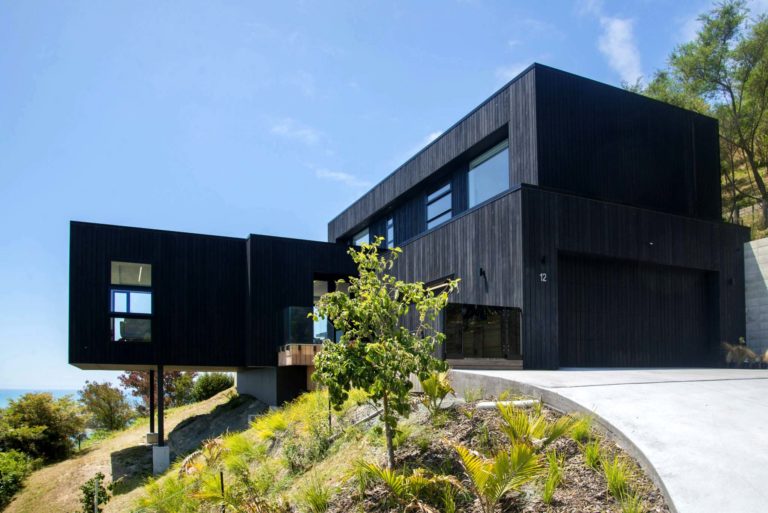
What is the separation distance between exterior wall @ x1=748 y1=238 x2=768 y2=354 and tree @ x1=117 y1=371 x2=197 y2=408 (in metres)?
23.1

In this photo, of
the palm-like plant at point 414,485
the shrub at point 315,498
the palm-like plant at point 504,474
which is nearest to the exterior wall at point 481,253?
the shrub at point 315,498

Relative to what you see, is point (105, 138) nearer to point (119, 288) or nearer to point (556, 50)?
point (119, 288)

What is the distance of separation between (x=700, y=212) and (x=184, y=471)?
497 inches

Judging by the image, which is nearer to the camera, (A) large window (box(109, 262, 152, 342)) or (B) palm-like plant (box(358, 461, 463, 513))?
(B) palm-like plant (box(358, 461, 463, 513))

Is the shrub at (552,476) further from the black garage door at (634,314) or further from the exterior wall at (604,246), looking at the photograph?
the black garage door at (634,314)

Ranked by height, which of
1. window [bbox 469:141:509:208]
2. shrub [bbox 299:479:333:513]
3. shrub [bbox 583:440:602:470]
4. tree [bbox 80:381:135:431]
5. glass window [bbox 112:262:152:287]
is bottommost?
tree [bbox 80:381:135:431]

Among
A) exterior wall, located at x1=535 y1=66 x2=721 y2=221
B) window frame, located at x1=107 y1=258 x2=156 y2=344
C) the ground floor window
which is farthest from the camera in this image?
window frame, located at x1=107 y1=258 x2=156 y2=344

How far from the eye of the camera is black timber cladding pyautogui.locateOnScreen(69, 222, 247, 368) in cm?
1462

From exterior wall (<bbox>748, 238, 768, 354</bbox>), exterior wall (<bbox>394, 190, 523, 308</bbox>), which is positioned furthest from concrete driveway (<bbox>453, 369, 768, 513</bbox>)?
exterior wall (<bbox>748, 238, 768, 354</bbox>)

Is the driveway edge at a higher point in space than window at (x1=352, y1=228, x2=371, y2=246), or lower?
lower

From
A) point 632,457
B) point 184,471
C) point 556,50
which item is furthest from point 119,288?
point 632,457

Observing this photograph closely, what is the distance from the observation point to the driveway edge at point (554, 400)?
14.6 feet

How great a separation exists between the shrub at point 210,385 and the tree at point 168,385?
1762 millimetres

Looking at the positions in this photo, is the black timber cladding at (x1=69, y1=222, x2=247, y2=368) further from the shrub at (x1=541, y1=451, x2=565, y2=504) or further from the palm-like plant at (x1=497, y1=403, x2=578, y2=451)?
the shrub at (x1=541, y1=451, x2=565, y2=504)
